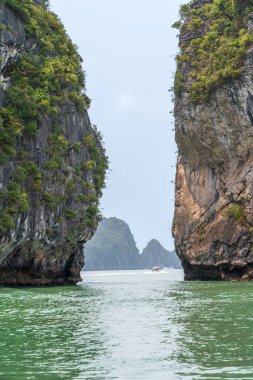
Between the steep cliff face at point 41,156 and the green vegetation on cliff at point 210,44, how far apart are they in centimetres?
1007

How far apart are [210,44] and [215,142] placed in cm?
901

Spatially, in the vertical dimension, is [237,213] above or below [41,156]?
below

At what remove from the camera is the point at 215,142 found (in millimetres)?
43562

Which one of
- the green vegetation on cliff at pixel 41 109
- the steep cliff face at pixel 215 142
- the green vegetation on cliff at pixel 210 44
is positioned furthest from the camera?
the green vegetation on cliff at pixel 210 44

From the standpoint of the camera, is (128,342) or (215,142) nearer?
(128,342)

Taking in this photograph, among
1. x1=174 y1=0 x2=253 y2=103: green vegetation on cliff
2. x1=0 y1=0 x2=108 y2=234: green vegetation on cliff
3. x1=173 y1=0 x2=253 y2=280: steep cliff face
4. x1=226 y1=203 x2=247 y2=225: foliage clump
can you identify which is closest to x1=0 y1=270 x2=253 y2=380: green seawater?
x1=0 y1=0 x2=108 y2=234: green vegetation on cliff

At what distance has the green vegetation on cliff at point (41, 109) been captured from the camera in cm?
3194

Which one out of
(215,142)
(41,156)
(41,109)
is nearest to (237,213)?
(215,142)

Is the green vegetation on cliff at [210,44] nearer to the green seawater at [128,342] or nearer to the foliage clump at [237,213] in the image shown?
the foliage clump at [237,213]

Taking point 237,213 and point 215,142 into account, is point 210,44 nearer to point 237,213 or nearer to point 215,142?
point 215,142

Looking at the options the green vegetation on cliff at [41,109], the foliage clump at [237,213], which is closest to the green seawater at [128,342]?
the green vegetation on cliff at [41,109]

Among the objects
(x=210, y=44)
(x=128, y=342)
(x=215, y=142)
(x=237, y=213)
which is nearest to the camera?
(x=128, y=342)

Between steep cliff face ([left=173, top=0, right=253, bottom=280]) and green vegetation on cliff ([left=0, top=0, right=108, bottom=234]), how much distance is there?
8238mm

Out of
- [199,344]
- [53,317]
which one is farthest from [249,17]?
[199,344]
